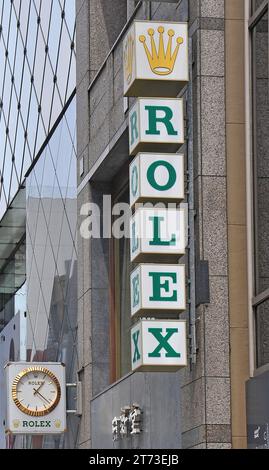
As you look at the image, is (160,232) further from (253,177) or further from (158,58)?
(158,58)

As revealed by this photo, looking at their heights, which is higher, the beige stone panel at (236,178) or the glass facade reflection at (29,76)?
the glass facade reflection at (29,76)

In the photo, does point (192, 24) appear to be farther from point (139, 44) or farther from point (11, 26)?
point (11, 26)

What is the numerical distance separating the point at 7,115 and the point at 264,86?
2181cm

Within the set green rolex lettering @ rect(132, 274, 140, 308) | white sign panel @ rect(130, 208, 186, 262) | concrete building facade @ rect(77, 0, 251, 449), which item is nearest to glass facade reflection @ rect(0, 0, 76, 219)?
concrete building facade @ rect(77, 0, 251, 449)

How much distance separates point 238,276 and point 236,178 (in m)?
1.29

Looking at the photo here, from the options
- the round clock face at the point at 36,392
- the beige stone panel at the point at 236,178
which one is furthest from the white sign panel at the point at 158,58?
the round clock face at the point at 36,392

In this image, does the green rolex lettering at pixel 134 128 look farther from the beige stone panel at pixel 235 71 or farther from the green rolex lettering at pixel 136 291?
the green rolex lettering at pixel 136 291

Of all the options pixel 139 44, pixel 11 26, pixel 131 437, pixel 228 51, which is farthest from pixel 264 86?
pixel 11 26

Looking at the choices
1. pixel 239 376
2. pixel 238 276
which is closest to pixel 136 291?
pixel 238 276

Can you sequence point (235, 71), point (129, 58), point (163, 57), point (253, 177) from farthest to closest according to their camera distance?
point (129, 58) < point (163, 57) < point (235, 71) < point (253, 177)

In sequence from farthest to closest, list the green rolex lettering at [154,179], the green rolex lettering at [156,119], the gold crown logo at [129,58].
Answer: the gold crown logo at [129,58] → the green rolex lettering at [156,119] → the green rolex lettering at [154,179]

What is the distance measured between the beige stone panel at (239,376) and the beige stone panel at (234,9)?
13.6ft

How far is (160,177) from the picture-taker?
18312 millimetres

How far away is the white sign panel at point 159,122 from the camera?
18297 mm
